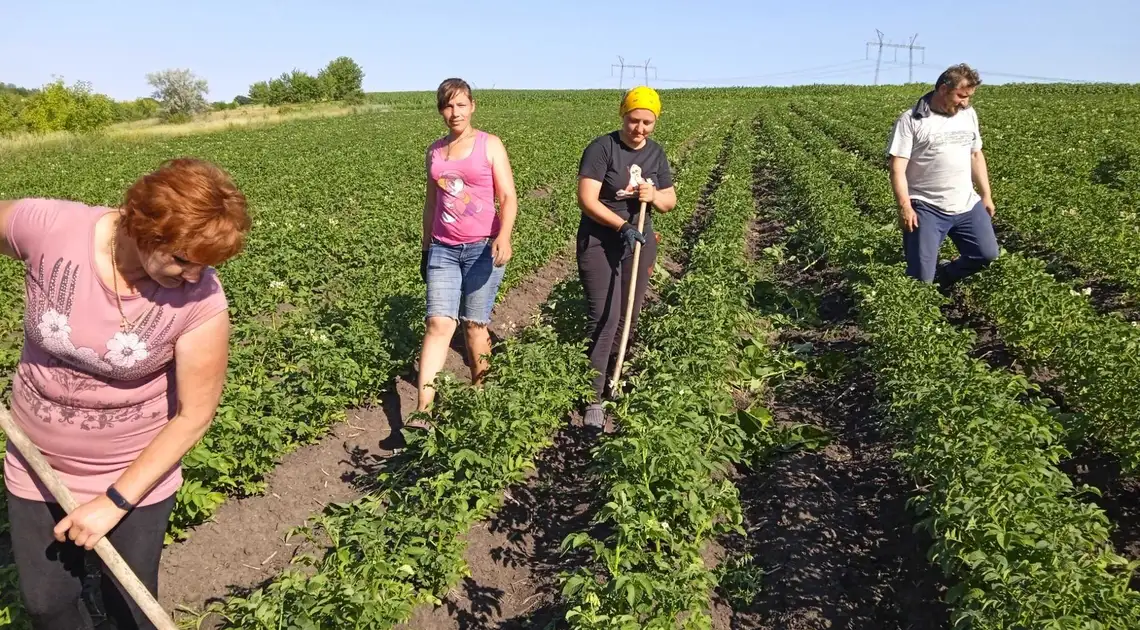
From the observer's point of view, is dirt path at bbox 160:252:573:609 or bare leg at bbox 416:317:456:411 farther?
bare leg at bbox 416:317:456:411

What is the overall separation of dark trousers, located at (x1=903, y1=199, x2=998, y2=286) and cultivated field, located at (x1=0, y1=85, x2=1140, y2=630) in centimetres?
27

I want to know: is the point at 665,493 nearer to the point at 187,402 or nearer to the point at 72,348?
the point at 187,402

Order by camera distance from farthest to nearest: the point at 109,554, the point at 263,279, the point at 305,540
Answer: the point at 263,279
the point at 305,540
the point at 109,554

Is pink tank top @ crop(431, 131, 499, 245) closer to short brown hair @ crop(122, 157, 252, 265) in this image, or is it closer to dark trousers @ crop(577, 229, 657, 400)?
dark trousers @ crop(577, 229, 657, 400)

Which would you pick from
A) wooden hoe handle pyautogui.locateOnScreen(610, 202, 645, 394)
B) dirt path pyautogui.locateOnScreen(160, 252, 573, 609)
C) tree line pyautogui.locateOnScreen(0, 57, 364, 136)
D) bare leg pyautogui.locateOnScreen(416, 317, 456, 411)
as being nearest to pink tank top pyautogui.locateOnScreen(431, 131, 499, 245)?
bare leg pyautogui.locateOnScreen(416, 317, 456, 411)

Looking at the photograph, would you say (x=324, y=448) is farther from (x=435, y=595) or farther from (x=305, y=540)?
(x=435, y=595)

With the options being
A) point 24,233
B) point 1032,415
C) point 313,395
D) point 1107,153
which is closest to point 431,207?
point 313,395

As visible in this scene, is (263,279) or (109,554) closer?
(109,554)

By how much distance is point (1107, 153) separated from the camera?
53.1 feet

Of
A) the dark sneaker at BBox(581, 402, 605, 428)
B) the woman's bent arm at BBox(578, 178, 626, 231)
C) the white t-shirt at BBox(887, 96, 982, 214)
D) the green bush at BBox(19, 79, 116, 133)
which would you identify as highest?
the green bush at BBox(19, 79, 116, 133)

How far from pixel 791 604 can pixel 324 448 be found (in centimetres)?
311

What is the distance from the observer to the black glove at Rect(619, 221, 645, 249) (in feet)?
16.2

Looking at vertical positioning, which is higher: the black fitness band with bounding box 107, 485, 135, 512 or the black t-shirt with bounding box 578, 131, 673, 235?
the black t-shirt with bounding box 578, 131, 673, 235

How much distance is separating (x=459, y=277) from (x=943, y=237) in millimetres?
4045
